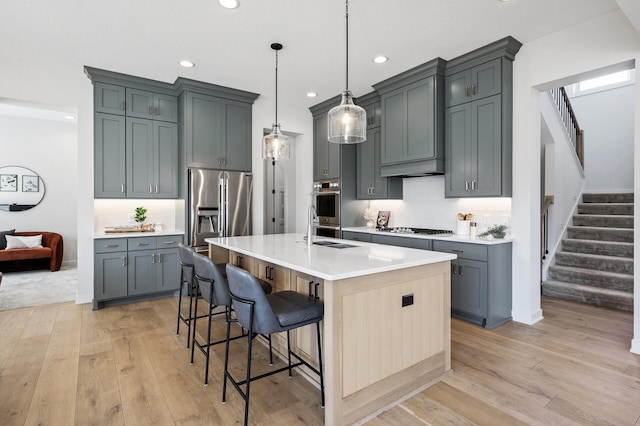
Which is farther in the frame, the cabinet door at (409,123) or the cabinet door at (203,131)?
the cabinet door at (203,131)

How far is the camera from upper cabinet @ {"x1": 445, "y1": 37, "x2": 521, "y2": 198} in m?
3.63

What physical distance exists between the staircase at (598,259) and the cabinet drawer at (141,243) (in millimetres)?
5158

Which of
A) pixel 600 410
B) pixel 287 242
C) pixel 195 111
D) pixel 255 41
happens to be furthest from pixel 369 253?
pixel 195 111

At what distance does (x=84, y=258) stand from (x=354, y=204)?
12.4 ft

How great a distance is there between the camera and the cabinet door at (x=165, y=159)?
4.75m

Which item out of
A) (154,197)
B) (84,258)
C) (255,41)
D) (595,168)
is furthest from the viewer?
(595,168)

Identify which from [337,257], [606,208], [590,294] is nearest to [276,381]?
[337,257]

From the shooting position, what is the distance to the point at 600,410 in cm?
212

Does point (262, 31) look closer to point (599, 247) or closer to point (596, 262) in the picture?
point (596, 262)

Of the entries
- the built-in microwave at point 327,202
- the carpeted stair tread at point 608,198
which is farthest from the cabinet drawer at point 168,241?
the carpeted stair tread at point 608,198

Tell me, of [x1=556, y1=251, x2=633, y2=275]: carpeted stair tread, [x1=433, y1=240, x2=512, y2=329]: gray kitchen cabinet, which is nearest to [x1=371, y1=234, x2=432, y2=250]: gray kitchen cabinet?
[x1=433, y1=240, x2=512, y2=329]: gray kitchen cabinet

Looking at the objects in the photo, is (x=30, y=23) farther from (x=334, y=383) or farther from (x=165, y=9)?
(x=334, y=383)

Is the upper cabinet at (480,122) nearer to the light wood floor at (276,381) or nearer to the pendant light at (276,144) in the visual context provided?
the light wood floor at (276,381)

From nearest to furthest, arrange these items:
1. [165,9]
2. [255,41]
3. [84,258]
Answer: [165,9] < [255,41] < [84,258]
